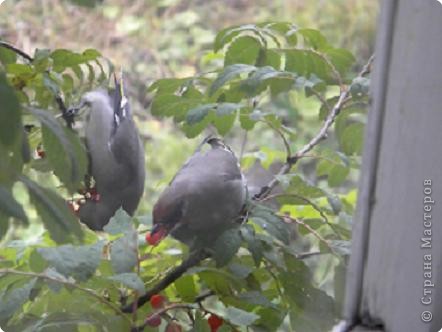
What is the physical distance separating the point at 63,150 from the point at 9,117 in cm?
13

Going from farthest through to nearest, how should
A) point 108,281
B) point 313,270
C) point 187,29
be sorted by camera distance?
point 187,29 → point 313,270 → point 108,281

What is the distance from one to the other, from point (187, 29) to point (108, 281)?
2.71 feet

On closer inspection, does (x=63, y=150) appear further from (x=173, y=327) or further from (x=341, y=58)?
(x=341, y=58)

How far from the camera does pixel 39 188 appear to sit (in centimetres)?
37

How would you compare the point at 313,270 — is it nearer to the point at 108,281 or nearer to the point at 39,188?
the point at 108,281

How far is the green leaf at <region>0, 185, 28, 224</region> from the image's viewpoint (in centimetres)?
34

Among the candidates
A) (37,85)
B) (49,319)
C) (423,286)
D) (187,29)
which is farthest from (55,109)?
(187,29)

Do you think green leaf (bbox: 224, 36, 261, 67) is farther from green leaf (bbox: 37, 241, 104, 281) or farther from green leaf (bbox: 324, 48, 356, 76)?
green leaf (bbox: 37, 241, 104, 281)

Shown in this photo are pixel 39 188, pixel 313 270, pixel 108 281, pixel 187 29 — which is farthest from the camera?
pixel 187 29

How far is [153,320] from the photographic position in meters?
0.50

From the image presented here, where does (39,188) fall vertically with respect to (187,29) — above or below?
above

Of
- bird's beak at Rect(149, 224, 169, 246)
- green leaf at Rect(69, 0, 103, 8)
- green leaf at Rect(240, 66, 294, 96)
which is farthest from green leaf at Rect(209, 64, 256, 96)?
green leaf at Rect(69, 0, 103, 8)

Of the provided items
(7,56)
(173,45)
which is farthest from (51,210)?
(173,45)

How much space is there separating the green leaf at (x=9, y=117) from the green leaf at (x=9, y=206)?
37 mm
